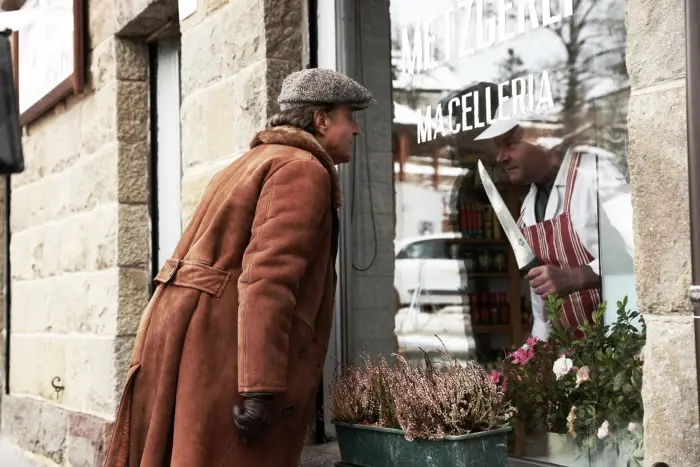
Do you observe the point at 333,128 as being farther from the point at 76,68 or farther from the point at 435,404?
the point at 76,68

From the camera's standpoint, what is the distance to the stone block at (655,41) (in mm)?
2494

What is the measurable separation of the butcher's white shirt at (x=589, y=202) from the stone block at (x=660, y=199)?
0.75 meters

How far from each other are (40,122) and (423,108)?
3819 mm

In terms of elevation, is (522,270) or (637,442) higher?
(522,270)

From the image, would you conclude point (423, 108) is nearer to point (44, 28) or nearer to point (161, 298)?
point (161, 298)

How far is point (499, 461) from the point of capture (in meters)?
3.16

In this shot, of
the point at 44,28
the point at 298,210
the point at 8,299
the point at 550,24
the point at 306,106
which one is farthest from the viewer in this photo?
the point at 8,299

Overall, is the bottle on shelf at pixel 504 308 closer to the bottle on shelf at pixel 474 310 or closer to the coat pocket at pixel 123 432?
the bottle on shelf at pixel 474 310

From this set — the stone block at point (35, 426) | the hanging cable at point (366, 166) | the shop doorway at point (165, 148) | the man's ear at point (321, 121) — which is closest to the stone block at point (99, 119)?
the shop doorway at point (165, 148)

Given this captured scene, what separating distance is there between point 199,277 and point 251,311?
306 millimetres

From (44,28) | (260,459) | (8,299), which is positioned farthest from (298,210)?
(8,299)

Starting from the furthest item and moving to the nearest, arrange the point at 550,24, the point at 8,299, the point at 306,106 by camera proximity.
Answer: the point at 8,299, the point at 550,24, the point at 306,106

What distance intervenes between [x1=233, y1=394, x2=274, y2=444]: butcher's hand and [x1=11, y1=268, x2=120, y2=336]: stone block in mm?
2681

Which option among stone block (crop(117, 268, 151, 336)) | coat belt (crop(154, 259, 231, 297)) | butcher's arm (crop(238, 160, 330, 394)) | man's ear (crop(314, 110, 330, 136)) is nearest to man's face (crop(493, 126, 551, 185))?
man's ear (crop(314, 110, 330, 136))
